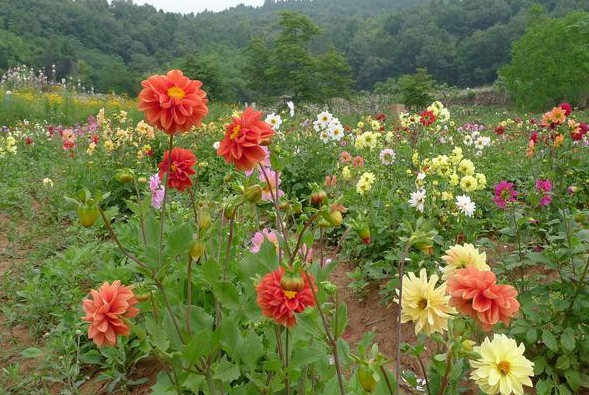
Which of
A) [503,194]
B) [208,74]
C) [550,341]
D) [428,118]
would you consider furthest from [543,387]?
[208,74]

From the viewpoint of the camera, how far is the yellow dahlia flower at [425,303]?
0.99 metres

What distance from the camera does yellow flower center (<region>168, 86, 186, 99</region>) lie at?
1036 millimetres

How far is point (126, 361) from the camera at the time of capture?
208 centimetres

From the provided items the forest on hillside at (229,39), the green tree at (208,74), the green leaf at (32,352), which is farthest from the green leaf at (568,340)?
the forest on hillside at (229,39)

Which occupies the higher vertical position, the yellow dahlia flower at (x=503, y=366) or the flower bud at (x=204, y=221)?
the flower bud at (x=204, y=221)

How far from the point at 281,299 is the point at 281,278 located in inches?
1.5

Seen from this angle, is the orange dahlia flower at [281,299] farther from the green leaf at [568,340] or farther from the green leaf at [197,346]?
the green leaf at [568,340]

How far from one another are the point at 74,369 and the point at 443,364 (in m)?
1.49

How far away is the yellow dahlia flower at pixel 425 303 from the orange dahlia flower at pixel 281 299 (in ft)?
0.73

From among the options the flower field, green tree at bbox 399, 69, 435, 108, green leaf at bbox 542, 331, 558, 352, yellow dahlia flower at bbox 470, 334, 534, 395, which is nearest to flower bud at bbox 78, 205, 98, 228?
the flower field

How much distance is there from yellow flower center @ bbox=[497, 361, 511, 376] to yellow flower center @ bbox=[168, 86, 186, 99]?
0.85m

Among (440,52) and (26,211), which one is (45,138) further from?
(440,52)

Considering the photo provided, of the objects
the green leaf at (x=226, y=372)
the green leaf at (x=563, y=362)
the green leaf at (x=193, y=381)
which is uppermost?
the green leaf at (x=226, y=372)

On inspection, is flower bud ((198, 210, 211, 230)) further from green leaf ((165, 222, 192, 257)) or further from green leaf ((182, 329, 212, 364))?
green leaf ((182, 329, 212, 364))
